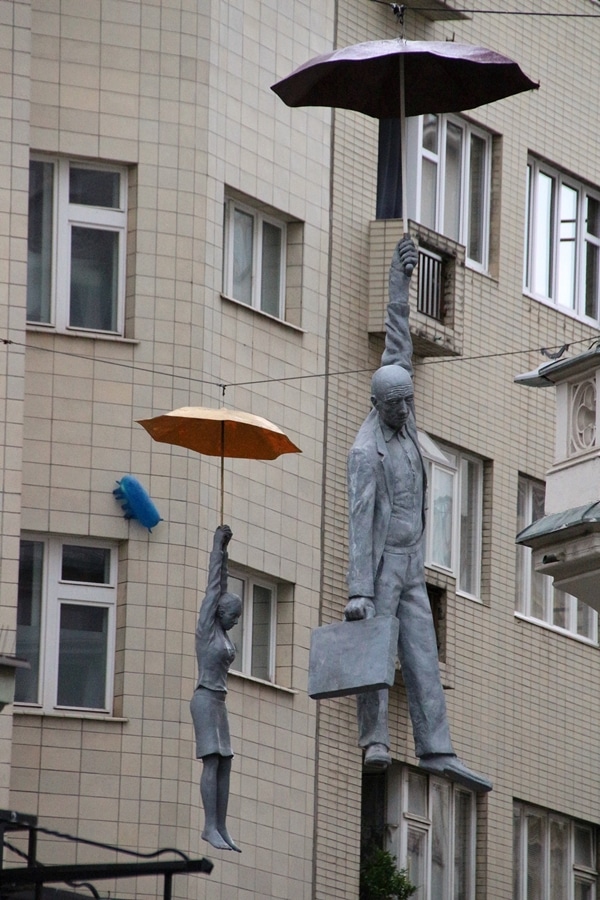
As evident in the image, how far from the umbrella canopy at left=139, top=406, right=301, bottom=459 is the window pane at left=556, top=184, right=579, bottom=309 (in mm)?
15497

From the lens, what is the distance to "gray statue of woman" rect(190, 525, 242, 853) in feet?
83.4

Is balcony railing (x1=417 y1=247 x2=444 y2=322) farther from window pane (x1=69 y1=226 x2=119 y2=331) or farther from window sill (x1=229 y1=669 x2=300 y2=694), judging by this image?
window sill (x1=229 y1=669 x2=300 y2=694)

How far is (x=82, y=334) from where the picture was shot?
33531mm

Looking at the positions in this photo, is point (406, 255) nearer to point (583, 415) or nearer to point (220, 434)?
point (220, 434)

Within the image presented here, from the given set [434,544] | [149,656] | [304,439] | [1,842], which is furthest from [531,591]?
[1,842]

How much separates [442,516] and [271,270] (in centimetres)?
455

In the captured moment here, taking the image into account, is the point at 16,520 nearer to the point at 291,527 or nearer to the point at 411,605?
the point at 291,527

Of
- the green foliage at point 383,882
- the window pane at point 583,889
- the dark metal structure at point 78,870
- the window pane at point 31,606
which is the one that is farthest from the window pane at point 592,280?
the dark metal structure at point 78,870

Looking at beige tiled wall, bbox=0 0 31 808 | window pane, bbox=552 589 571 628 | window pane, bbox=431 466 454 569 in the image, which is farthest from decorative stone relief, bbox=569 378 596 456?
window pane, bbox=552 589 571 628

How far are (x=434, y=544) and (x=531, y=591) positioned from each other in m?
2.45

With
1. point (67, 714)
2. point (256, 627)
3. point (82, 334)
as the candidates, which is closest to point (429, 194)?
point (256, 627)

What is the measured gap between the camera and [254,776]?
112 feet

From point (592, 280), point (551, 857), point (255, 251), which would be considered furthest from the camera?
point (592, 280)

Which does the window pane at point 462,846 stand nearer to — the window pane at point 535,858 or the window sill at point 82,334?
the window pane at point 535,858
